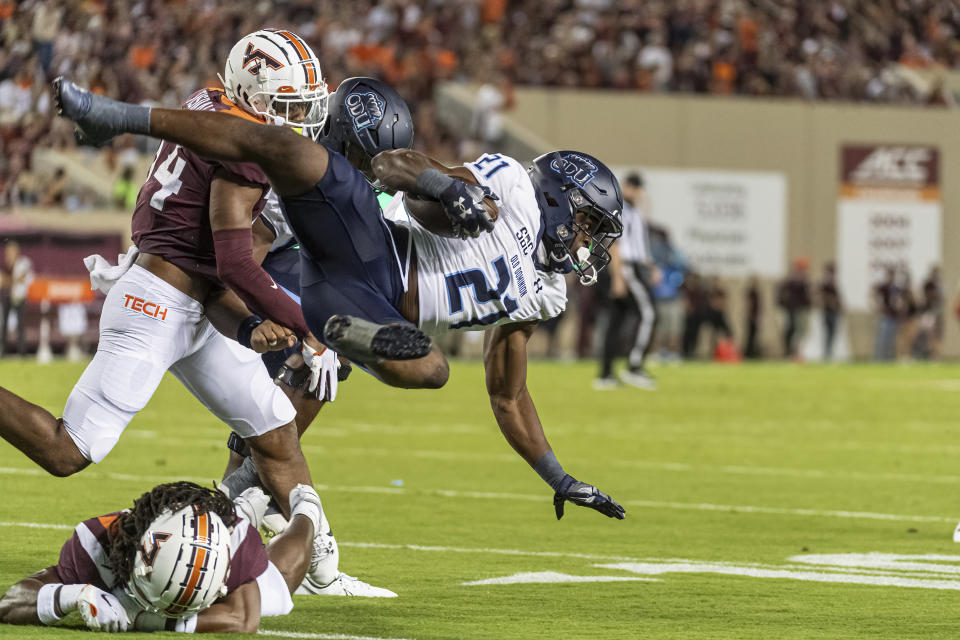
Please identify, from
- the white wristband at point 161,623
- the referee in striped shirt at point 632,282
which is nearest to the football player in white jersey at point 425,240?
the white wristband at point 161,623

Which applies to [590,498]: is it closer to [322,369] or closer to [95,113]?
[322,369]

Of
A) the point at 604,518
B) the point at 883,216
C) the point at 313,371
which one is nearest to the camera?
the point at 313,371

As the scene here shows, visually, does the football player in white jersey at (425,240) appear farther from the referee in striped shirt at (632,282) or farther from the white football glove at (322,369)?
the referee in striped shirt at (632,282)

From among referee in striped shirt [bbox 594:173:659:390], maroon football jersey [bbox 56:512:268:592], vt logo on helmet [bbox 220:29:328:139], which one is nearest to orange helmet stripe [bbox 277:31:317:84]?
vt logo on helmet [bbox 220:29:328:139]

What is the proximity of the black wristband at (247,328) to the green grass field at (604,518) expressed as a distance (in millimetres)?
897

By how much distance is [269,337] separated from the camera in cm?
547

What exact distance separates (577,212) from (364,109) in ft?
2.93

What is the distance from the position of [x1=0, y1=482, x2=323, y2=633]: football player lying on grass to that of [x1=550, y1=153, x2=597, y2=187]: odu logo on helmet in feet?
5.54

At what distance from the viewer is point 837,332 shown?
27922 mm

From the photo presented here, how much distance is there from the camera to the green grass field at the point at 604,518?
5.54m

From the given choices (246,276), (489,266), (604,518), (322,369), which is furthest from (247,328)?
(604,518)

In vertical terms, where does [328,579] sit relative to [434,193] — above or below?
below

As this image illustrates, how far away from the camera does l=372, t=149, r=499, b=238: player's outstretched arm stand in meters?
5.05

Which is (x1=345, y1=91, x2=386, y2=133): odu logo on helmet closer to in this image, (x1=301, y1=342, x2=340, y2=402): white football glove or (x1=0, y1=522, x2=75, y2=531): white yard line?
(x1=301, y1=342, x2=340, y2=402): white football glove
